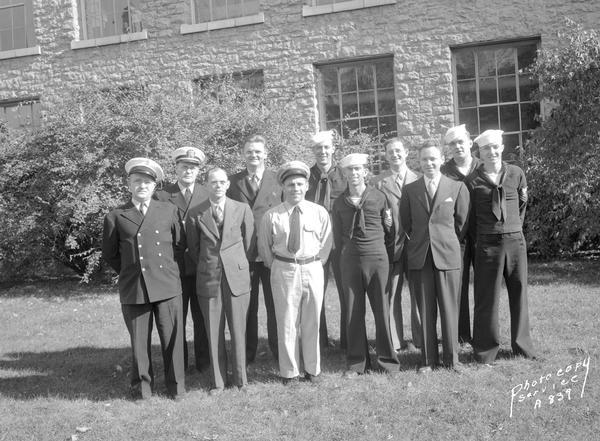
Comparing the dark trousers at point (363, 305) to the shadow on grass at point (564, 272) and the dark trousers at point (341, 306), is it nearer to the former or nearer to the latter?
the dark trousers at point (341, 306)

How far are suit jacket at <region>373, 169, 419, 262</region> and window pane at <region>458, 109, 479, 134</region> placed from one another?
6939 millimetres

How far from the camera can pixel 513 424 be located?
4.54 metres

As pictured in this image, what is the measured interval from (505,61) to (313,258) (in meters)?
8.80

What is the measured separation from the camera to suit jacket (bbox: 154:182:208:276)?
606 centimetres

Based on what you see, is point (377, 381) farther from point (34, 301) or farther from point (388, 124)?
point (388, 124)

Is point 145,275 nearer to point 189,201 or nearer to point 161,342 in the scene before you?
point 161,342

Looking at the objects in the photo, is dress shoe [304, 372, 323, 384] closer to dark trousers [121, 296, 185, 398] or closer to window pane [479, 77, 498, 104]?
dark trousers [121, 296, 185, 398]

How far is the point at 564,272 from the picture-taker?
33.9 feet

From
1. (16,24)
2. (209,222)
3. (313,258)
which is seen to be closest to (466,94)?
(313,258)

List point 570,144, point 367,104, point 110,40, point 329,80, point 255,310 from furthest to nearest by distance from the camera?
point 110,40 → point 329,80 → point 367,104 → point 570,144 → point 255,310

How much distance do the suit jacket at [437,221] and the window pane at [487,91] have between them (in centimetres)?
775

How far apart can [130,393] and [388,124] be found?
9.23 m

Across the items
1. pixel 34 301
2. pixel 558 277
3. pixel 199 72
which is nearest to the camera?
pixel 558 277

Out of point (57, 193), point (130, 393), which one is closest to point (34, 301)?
point (57, 193)
